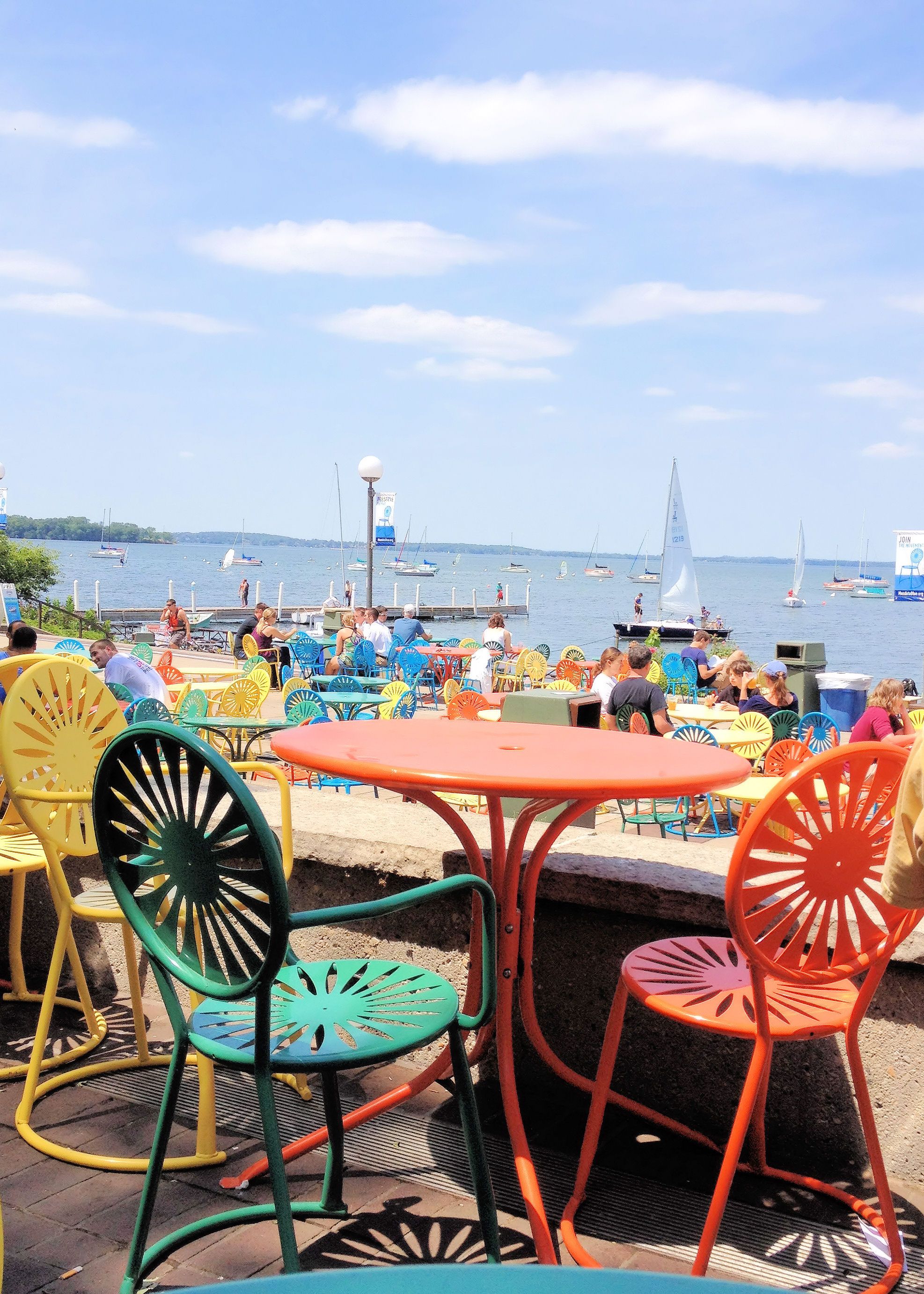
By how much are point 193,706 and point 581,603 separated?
114928 millimetres

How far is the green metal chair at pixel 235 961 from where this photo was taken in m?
1.77

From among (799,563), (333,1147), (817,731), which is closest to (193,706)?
(817,731)

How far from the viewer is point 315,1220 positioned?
7.65ft

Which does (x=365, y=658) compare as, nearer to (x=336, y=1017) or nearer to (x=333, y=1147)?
(x=333, y=1147)

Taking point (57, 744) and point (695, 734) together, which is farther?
point (695, 734)

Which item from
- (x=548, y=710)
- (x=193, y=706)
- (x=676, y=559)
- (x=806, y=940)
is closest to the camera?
(x=806, y=940)

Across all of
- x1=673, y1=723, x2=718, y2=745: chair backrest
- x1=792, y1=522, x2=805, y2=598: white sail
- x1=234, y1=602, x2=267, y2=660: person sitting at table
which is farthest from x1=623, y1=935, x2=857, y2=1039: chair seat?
x1=792, y1=522, x2=805, y2=598: white sail

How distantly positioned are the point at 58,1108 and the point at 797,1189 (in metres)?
1.80

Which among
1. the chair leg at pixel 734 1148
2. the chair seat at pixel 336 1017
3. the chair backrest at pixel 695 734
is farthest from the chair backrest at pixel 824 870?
the chair backrest at pixel 695 734

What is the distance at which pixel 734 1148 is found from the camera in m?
2.08

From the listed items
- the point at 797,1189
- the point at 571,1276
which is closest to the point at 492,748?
the point at 797,1189

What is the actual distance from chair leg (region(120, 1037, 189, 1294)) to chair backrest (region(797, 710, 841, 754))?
750cm

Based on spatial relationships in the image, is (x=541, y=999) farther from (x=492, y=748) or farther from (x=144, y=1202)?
(x=144, y=1202)

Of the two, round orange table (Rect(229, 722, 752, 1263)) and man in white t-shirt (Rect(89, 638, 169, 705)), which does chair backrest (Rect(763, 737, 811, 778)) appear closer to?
round orange table (Rect(229, 722, 752, 1263))
